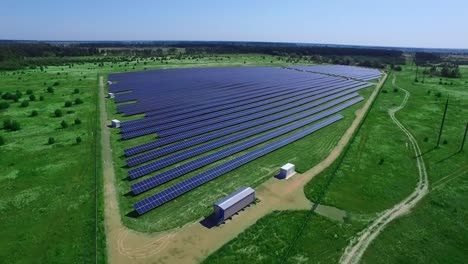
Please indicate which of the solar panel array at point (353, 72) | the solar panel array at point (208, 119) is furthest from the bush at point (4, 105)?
the solar panel array at point (353, 72)

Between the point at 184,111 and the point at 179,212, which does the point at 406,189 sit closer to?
the point at 179,212

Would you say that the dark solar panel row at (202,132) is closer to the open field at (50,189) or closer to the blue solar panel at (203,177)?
the open field at (50,189)

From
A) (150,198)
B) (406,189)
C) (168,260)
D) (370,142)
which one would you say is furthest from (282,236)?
(370,142)

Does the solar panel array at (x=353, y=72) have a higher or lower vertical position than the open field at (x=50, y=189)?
higher

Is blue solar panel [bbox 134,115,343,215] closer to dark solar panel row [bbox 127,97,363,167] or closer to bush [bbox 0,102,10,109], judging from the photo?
dark solar panel row [bbox 127,97,363,167]

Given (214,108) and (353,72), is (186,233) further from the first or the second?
(353,72)

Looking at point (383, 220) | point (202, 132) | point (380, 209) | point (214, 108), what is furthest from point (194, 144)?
point (383, 220)

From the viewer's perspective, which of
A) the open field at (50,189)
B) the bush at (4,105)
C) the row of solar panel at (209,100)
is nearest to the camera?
the open field at (50,189)
